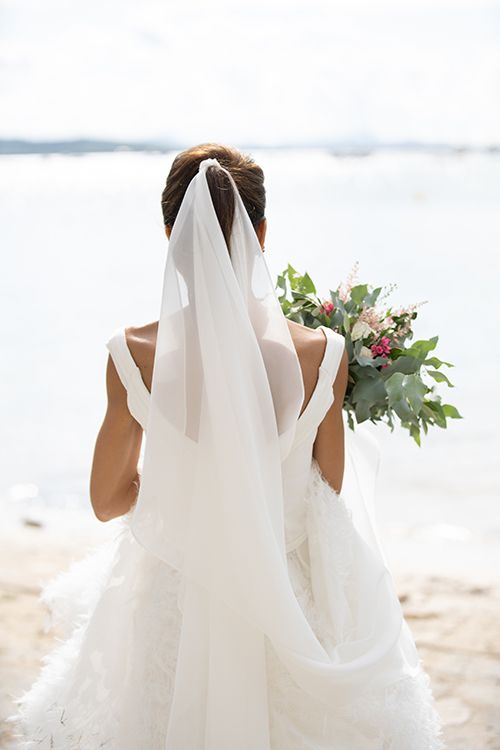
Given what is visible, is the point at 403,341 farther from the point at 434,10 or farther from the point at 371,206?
the point at 434,10

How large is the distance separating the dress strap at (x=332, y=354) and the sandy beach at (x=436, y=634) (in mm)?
1019

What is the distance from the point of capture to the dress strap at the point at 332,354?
2104 millimetres

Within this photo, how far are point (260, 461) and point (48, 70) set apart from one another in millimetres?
59131

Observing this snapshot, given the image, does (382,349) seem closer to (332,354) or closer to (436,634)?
(332,354)

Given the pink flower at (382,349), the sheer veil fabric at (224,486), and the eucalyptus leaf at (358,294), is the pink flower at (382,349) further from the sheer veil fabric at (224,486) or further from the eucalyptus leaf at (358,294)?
the sheer veil fabric at (224,486)

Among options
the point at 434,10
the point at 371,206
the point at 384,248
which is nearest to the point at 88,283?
the point at 384,248

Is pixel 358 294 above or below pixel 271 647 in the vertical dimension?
above

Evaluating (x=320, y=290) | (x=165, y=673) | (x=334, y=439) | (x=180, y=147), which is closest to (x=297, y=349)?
(x=334, y=439)

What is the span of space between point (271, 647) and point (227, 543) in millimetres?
311

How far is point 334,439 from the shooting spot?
7.23 ft

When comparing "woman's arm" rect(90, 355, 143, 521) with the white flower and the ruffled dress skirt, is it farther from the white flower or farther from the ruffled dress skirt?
the white flower

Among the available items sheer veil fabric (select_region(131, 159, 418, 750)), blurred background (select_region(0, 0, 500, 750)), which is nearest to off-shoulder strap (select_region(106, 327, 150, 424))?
Result: sheer veil fabric (select_region(131, 159, 418, 750))

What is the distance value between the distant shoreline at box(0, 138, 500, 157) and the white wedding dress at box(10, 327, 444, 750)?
56.1 m

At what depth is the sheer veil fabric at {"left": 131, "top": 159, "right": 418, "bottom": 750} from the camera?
1927mm
